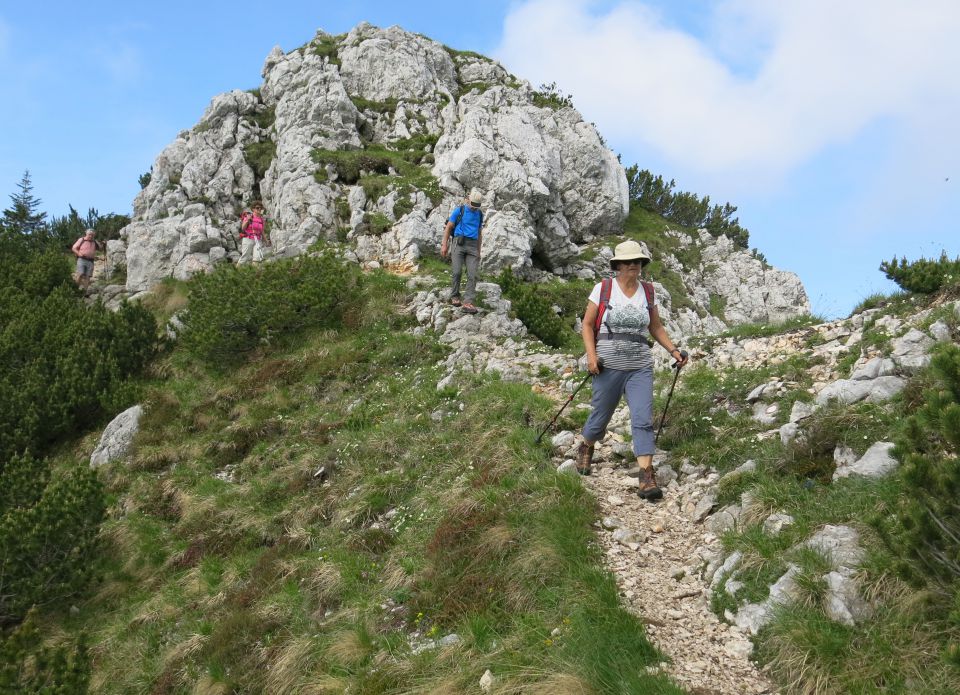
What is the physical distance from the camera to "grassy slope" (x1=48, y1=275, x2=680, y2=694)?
15.2 feet

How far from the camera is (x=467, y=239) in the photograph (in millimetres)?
12930

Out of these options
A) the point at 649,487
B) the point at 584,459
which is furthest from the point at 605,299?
the point at 649,487

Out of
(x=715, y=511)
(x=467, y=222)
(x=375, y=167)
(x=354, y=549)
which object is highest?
(x=375, y=167)

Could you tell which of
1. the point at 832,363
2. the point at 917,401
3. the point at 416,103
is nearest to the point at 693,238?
the point at 416,103

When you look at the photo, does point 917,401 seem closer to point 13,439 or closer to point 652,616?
point 652,616

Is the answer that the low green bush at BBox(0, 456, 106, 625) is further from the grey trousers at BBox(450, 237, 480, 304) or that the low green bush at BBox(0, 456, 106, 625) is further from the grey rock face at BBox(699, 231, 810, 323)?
the grey rock face at BBox(699, 231, 810, 323)

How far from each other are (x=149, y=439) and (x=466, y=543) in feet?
28.2

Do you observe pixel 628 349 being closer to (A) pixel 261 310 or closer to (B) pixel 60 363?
(A) pixel 261 310

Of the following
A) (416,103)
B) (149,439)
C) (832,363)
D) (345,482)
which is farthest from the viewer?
(416,103)

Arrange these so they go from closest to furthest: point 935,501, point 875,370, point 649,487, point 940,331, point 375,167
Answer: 1. point 935,501
2. point 649,487
3. point 875,370
4. point 940,331
5. point 375,167

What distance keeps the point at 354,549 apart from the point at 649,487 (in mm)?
3441

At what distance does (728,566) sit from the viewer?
484 cm

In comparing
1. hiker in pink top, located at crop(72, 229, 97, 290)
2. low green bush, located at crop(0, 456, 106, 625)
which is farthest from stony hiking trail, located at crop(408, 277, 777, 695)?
hiker in pink top, located at crop(72, 229, 97, 290)

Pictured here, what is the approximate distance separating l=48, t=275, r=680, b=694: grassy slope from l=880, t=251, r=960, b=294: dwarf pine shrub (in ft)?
19.1
